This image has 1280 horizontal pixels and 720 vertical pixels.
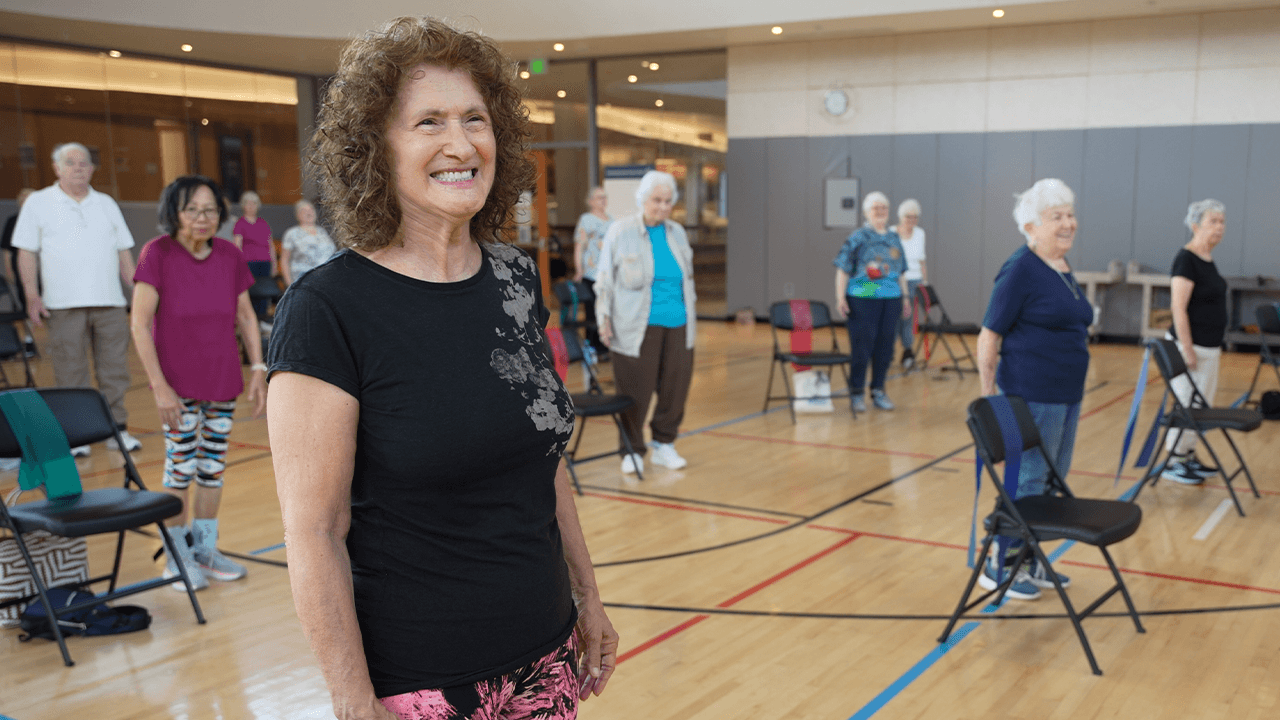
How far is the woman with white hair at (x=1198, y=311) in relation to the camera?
18.6 feet

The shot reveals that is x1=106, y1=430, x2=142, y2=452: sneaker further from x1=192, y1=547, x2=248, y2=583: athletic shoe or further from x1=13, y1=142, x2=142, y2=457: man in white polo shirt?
x1=192, y1=547, x2=248, y2=583: athletic shoe

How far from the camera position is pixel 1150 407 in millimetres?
8367

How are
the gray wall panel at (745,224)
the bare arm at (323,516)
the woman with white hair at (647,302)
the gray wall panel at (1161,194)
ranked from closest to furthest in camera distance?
the bare arm at (323,516) < the woman with white hair at (647,302) < the gray wall panel at (1161,194) < the gray wall panel at (745,224)

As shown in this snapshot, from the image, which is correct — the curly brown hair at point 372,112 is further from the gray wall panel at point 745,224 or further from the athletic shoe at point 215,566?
the gray wall panel at point 745,224

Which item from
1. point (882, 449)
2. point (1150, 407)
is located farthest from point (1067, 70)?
point (882, 449)

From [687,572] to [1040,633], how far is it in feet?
4.77

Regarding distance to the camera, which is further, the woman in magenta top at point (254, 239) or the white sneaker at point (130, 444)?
the woman in magenta top at point (254, 239)

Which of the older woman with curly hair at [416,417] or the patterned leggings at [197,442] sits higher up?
the older woman with curly hair at [416,417]

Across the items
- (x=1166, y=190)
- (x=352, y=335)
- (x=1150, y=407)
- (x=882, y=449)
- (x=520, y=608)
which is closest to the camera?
(x=352, y=335)

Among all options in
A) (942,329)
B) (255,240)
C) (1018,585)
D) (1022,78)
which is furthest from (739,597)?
(1022,78)

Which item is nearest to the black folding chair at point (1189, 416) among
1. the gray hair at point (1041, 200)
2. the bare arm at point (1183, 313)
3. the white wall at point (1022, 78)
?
the bare arm at point (1183, 313)

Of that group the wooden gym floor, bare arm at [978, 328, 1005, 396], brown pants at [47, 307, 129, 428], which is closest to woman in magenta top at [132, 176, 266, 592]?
the wooden gym floor

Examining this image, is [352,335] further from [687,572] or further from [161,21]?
[161,21]

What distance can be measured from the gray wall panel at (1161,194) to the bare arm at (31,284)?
11551 millimetres
